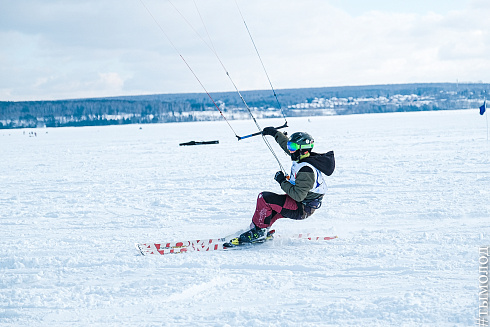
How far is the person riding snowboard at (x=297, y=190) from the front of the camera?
18.1ft

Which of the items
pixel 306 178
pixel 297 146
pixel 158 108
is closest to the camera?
pixel 306 178

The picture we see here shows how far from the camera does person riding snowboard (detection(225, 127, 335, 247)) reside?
18.1ft

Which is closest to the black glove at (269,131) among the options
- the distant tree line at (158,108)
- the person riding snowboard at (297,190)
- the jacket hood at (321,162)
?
the person riding snowboard at (297,190)

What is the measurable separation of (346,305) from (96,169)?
13924mm

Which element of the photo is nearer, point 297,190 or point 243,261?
point 243,261

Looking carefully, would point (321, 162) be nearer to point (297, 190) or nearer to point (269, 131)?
point (297, 190)

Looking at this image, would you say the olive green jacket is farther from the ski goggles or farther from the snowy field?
the snowy field

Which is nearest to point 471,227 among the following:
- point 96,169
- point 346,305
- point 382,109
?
point 346,305

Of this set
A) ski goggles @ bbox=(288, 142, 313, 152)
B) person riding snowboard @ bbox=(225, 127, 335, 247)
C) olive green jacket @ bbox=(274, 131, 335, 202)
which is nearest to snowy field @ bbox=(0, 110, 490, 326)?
person riding snowboard @ bbox=(225, 127, 335, 247)

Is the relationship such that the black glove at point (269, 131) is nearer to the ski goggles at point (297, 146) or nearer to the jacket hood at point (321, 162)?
the ski goggles at point (297, 146)

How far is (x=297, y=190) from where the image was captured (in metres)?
5.52

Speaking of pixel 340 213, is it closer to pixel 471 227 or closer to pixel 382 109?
pixel 471 227

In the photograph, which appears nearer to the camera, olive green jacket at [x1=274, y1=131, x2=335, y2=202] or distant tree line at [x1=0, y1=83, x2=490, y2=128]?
olive green jacket at [x1=274, y1=131, x2=335, y2=202]

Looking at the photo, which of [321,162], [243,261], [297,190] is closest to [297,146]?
[321,162]
